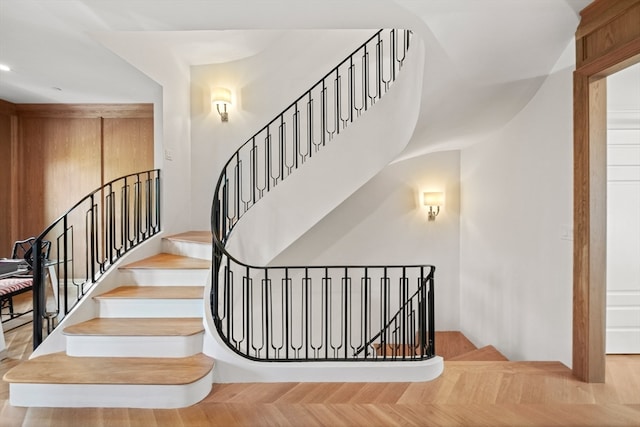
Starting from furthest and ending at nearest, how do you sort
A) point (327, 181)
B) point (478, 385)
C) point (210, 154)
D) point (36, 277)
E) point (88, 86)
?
1. point (210, 154)
2. point (88, 86)
3. point (327, 181)
4. point (36, 277)
5. point (478, 385)

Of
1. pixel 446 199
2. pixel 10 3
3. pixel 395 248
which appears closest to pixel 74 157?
pixel 10 3

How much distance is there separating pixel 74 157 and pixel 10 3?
318 centimetres

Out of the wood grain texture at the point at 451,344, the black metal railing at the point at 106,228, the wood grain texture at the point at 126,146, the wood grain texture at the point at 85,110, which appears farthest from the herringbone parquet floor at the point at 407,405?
the wood grain texture at the point at 85,110

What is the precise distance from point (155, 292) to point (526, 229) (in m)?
3.56

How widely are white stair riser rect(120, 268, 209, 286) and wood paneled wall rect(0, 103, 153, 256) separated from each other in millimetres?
2468

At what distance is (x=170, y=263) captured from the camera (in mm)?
3719

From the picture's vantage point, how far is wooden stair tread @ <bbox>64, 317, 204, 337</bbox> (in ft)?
9.05

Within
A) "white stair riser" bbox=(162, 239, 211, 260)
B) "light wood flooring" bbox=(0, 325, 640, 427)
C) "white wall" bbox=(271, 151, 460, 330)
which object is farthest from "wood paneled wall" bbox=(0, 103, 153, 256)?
"light wood flooring" bbox=(0, 325, 640, 427)

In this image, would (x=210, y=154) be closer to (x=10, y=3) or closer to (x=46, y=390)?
(x=10, y=3)

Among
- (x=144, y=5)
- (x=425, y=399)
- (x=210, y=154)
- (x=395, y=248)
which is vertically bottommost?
(x=425, y=399)

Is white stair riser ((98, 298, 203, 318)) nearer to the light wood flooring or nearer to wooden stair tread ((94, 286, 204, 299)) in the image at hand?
wooden stair tread ((94, 286, 204, 299))

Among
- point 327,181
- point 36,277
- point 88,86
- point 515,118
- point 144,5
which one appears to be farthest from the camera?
point 88,86

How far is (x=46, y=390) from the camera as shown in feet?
7.92

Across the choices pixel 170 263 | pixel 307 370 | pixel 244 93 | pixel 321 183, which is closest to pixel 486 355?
pixel 307 370
